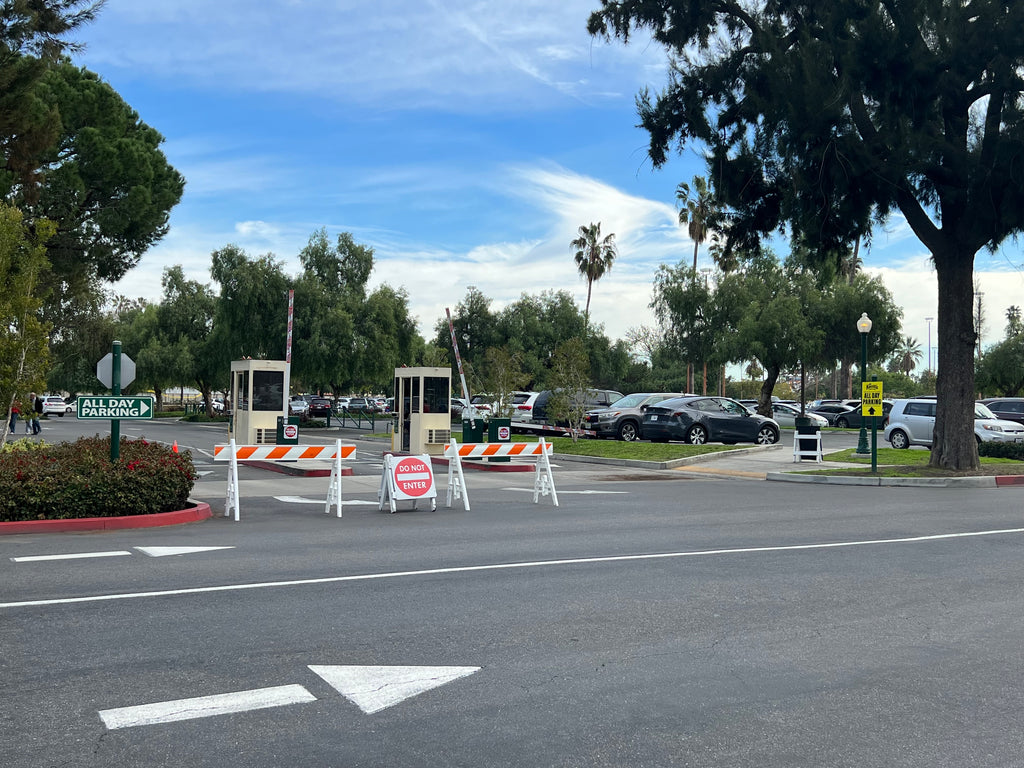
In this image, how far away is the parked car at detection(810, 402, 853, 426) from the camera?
144 feet

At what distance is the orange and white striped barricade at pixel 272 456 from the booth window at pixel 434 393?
980 centimetres

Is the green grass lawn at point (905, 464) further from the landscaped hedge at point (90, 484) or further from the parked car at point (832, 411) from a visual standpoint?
the parked car at point (832, 411)

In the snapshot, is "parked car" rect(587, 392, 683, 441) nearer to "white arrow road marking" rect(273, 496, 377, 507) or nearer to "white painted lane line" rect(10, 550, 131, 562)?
"white arrow road marking" rect(273, 496, 377, 507)

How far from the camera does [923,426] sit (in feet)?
92.1

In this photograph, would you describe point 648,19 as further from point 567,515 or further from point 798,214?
point 567,515

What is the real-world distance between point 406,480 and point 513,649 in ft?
25.8

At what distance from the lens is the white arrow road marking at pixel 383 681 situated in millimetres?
4800

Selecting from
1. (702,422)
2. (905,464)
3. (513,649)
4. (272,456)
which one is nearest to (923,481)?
(905,464)

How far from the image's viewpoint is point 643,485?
18.7 metres

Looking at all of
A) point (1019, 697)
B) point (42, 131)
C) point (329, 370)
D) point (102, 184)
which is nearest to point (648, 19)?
point (42, 131)

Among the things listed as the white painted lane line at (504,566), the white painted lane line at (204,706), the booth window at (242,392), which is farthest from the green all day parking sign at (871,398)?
the white painted lane line at (204,706)

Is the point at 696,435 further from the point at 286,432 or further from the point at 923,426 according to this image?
the point at 286,432

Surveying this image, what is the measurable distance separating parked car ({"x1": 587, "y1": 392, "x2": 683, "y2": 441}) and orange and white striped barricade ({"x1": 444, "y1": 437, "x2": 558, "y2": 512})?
1417cm

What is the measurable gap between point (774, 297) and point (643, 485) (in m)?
31.0
